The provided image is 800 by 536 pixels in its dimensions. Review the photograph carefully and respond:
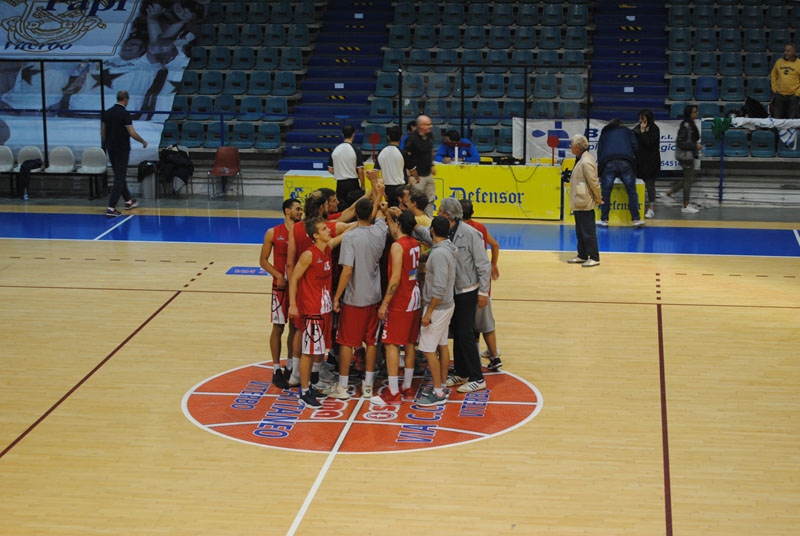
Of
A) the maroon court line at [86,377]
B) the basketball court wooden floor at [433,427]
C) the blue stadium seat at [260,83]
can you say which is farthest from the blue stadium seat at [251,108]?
the maroon court line at [86,377]

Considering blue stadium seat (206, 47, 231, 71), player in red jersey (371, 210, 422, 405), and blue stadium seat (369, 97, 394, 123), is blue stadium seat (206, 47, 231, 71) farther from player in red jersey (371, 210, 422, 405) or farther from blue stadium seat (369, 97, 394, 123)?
player in red jersey (371, 210, 422, 405)

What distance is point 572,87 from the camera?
17906 millimetres

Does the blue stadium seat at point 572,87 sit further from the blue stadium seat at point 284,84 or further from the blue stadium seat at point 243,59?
the blue stadium seat at point 243,59

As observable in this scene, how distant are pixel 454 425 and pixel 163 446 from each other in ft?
7.54

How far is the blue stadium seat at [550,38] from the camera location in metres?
21.4

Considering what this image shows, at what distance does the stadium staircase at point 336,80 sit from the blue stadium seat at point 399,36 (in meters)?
Answer: 0.42

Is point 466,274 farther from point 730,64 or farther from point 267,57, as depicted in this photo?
point 267,57

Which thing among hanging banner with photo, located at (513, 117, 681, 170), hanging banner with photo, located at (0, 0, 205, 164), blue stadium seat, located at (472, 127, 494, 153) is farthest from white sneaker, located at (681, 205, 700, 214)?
hanging banner with photo, located at (0, 0, 205, 164)

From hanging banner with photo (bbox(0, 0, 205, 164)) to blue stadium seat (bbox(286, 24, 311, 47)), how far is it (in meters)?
2.33

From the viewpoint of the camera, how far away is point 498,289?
40.7ft

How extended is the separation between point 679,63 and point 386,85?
604 centimetres

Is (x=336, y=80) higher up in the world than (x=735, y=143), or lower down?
higher up

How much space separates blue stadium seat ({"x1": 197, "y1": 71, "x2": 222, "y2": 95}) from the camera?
849 inches

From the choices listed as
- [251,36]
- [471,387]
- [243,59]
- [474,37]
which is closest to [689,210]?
[474,37]
